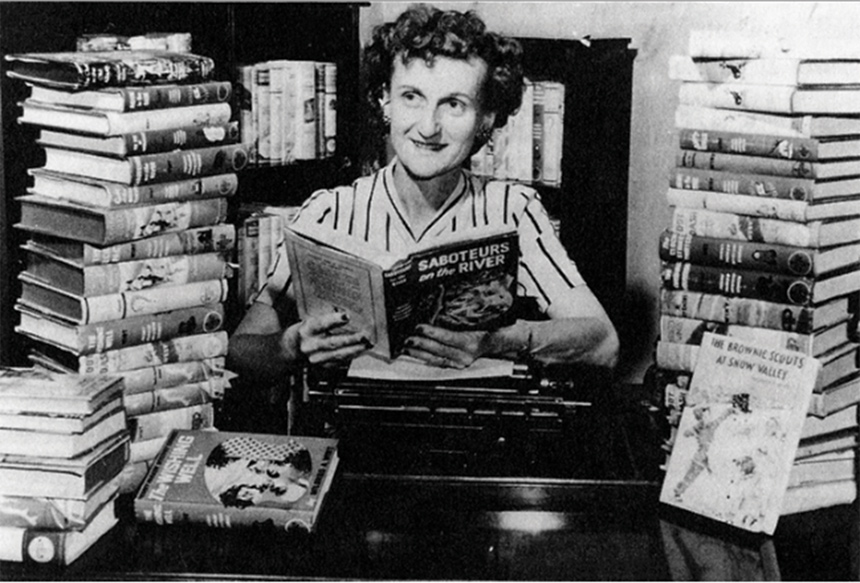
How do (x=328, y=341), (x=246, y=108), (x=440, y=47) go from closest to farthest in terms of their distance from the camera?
(x=328, y=341) < (x=440, y=47) < (x=246, y=108)

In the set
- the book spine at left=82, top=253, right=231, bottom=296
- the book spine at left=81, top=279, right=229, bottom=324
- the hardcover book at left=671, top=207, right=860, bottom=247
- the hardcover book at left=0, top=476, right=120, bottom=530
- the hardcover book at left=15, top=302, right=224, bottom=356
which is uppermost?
the hardcover book at left=671, top=207, right=860, bottom=247

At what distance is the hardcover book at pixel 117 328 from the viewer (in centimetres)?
173

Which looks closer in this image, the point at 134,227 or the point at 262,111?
the point at 134,227

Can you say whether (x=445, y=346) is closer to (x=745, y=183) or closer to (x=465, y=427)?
(x=465, y=427)

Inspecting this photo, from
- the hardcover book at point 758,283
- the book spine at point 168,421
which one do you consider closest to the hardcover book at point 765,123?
the hardcover book at point 758,283

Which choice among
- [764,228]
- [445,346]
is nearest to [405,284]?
[445,346]

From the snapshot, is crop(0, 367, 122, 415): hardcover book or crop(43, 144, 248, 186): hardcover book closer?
crop(0, 367, 122, 415): hardcover book

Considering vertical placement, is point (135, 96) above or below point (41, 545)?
above

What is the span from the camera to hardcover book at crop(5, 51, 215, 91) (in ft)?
5.45

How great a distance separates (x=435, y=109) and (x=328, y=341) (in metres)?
0.48

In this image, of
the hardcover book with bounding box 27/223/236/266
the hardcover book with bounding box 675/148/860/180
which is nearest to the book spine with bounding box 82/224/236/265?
the hardcover book with bounding box 27/223/236/266

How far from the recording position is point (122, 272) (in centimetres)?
174

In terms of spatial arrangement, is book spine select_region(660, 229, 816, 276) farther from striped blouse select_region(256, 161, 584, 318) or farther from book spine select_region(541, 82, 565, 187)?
book spine select_region(541, 82, 565, 187)

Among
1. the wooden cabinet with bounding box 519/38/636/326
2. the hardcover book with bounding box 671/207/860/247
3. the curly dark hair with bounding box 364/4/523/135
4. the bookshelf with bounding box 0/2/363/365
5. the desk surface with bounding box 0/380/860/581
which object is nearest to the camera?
the desk surface with bounding box 0/380/860/581
